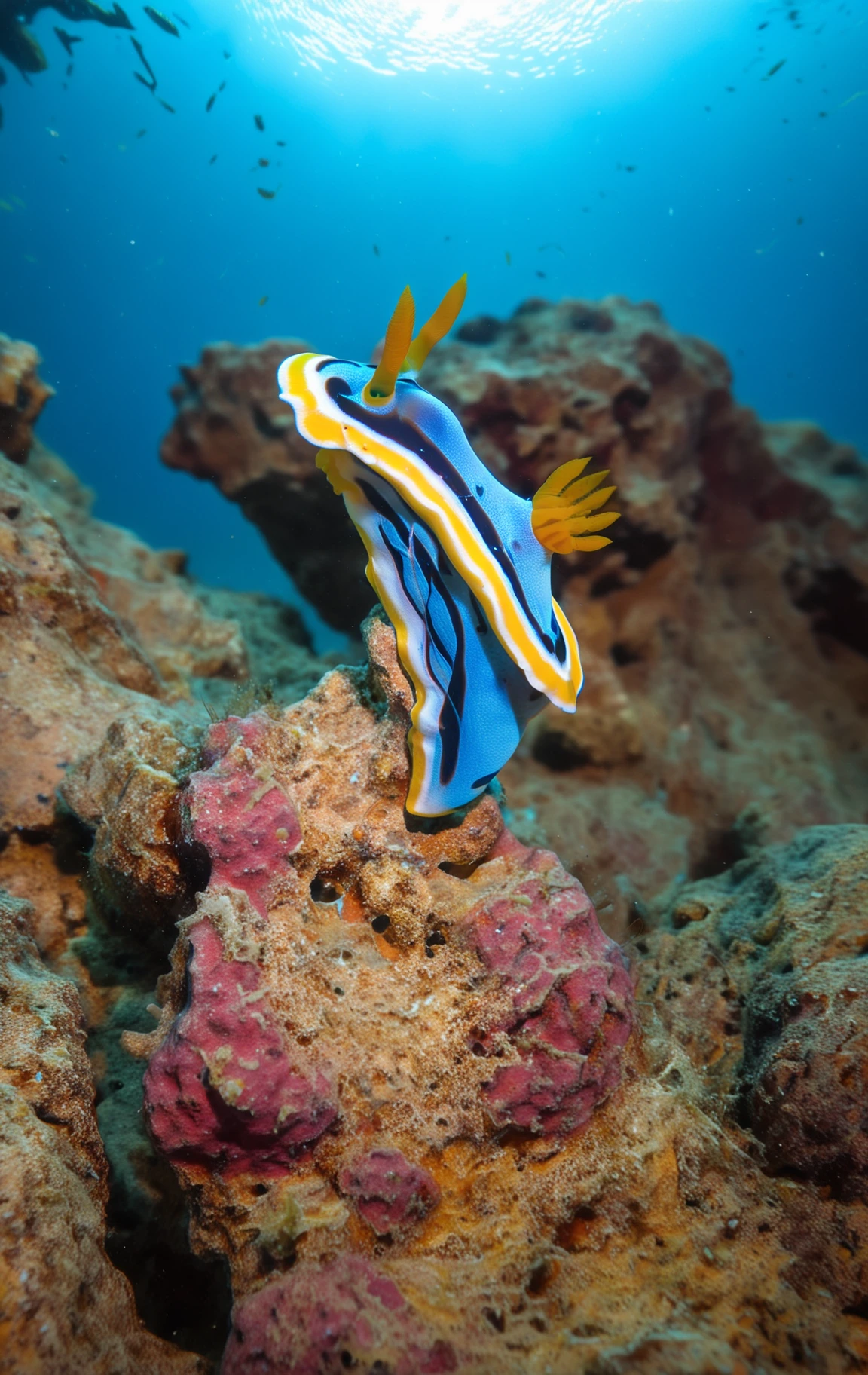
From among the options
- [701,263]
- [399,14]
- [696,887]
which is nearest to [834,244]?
[701,263]

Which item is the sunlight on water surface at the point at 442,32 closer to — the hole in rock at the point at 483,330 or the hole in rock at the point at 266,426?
the hole in rock at the point at 483,330

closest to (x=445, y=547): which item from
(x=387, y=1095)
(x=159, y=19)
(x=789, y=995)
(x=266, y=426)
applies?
(x=387, y=1095)

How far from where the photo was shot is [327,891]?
182 centimetres

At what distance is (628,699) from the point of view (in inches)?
218

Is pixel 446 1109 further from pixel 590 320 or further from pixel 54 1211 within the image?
pixel 590 320

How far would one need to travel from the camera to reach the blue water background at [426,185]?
1087 inches

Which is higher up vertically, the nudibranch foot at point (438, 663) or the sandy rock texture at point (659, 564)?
the sandy rock texture at point (659, 564)

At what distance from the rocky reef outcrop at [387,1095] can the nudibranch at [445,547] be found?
0.18m

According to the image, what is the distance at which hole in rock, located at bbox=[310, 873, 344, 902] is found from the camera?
1812 mm

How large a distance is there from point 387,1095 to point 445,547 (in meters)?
1.36

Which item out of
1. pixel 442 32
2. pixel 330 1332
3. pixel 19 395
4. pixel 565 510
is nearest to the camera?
pixel 330 1332

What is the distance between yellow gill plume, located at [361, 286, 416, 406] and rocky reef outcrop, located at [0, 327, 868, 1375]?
72 centimetres

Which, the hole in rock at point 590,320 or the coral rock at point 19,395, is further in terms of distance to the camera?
the hole in rock at point 590,320

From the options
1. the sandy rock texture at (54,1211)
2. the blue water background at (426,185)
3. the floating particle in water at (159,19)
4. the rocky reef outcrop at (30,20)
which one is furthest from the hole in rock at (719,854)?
the blue water background at (426,185)
